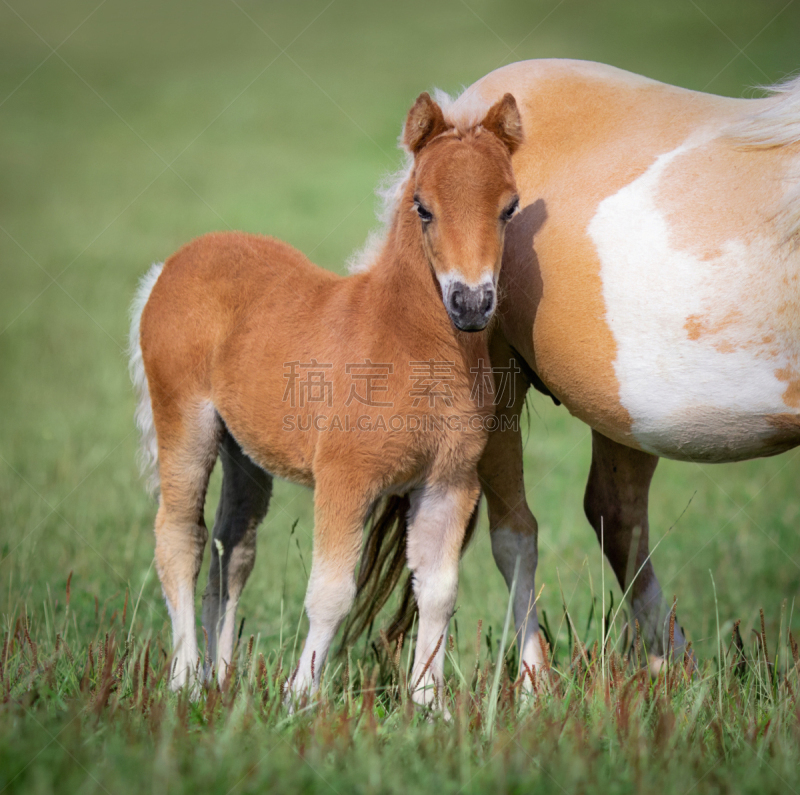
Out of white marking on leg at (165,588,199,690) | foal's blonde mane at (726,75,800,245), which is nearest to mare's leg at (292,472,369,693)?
white marking on leg at (165,588,199,690)

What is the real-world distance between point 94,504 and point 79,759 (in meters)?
4.20

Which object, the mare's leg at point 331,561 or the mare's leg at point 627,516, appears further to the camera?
the mare's leg at point 627,516

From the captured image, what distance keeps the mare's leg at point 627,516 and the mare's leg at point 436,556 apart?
3.09 ft

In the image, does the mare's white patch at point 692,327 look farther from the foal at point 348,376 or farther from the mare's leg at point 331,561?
the mare's leg at point 331,561

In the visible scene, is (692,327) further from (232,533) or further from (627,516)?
(232,533)

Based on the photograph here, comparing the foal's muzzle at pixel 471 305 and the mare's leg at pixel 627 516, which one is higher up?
the foal's muzzle at pixel 471 305

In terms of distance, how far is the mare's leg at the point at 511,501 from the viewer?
323 centimetres

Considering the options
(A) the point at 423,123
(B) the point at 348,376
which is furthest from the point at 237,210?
(B) the point at 348,376

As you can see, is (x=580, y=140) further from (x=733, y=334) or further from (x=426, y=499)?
(x=426, y=499)

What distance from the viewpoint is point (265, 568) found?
523 cm

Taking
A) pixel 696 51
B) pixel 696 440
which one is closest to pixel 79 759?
pixel 696 440

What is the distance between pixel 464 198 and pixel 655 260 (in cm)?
65

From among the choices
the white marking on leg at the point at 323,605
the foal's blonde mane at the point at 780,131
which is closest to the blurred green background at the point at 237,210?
the foal's blonde mane at the point at 780,131

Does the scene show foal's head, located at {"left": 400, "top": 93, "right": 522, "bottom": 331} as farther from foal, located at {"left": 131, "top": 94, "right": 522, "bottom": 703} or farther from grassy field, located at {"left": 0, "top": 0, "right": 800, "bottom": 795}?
grassy field, located at {"left": 0, "top": 0, "right": 800, "bottom": 795}
